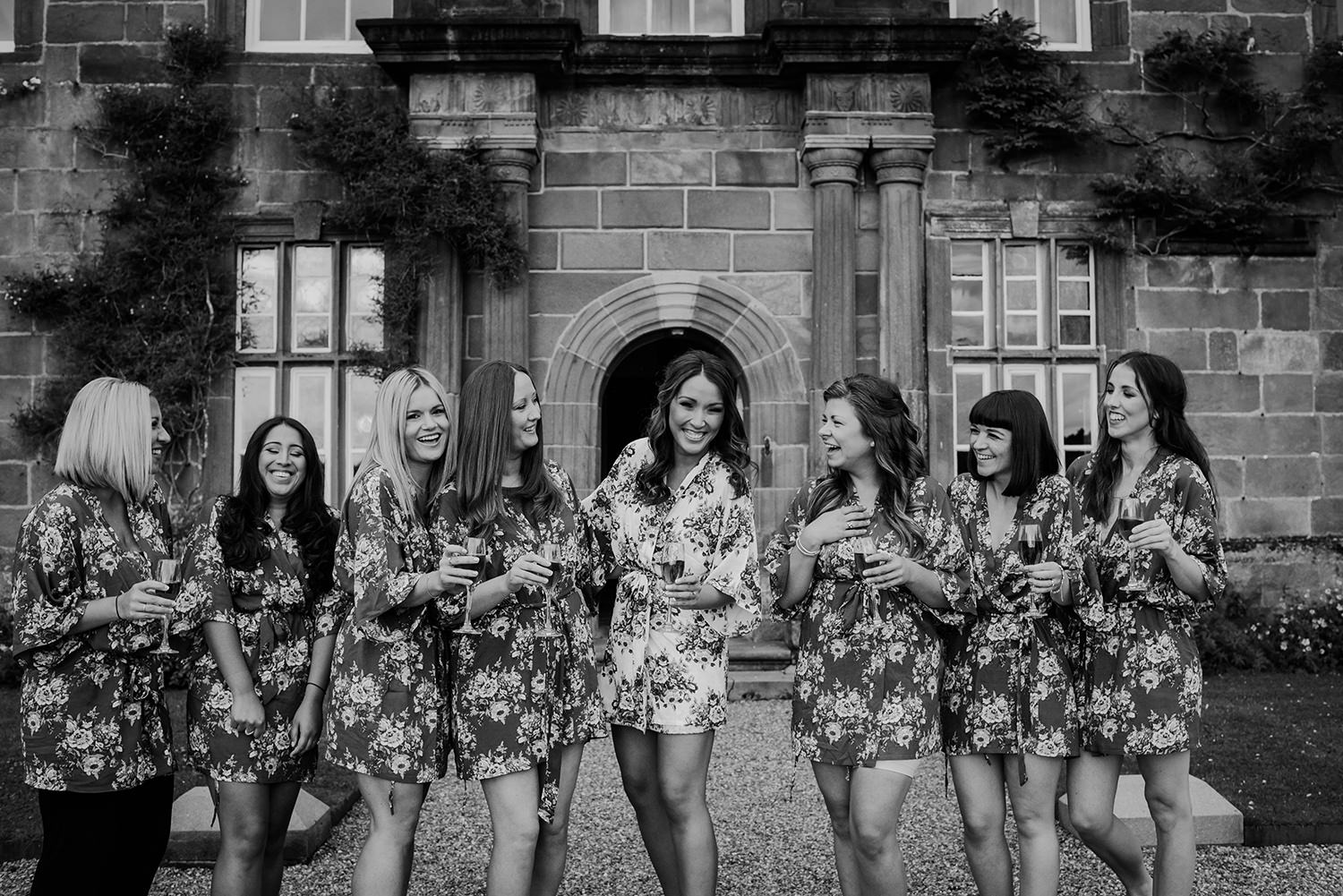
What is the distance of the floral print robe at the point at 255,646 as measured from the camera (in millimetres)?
3410

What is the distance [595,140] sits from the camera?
29.3 feet

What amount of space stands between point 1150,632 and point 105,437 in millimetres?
3228

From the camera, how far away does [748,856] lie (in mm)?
4828

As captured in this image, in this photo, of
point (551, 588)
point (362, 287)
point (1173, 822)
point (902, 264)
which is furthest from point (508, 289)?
point (1173, 822)

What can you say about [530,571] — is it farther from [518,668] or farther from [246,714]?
[246,714]

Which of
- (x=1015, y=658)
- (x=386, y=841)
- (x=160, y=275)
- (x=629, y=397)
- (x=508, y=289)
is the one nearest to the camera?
(x=386, y=841)

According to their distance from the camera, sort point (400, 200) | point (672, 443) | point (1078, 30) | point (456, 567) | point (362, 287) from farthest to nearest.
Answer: point (1078, 30)
point (362, 287)
point (400, 200)
point (672, 443)
point (456, 567)

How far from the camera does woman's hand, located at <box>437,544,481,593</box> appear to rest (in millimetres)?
2965

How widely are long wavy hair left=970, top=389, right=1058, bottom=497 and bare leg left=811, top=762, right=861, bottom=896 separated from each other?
1.06 m

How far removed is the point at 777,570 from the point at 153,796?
2017 mm

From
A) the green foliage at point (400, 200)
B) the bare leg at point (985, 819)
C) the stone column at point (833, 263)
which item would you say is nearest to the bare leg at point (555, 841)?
the bare leg at point (985, 819)

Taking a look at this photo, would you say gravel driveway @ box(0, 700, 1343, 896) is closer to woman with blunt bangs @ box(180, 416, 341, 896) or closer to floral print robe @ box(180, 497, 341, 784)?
woman with blunt bangs @ box(180, 416, 341, 896)

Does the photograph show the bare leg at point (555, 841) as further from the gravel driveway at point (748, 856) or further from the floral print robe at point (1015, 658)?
the floral print robe at point (1015, 658)

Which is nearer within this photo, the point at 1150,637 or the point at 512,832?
the point at 512,832
